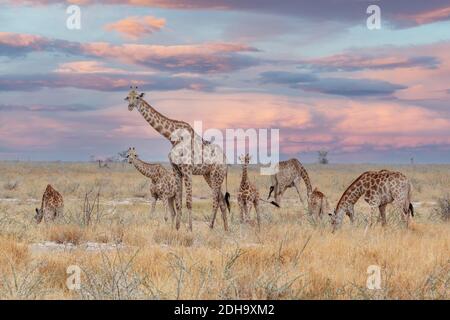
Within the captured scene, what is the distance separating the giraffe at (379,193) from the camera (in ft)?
49.7

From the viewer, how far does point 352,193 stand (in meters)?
15.4

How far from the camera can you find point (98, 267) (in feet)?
31.0

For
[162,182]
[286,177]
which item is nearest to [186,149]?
[162,182]

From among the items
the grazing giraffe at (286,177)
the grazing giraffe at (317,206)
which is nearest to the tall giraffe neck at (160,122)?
the grazing giraffe at (317,206)

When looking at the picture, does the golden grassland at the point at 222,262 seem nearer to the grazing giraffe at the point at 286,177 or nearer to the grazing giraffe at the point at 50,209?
the grazing giraffe at the point at 50,209

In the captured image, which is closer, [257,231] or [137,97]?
[257,231]

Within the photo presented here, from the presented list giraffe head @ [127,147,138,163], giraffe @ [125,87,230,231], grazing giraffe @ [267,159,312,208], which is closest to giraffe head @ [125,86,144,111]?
giraffe @ [125,87,230,231]

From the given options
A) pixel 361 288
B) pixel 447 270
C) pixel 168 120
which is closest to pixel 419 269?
pixel 447 270

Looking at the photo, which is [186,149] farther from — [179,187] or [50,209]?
[50,209]

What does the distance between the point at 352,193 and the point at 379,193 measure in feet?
2.04

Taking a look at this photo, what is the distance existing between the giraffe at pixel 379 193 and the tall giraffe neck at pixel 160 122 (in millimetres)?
3959

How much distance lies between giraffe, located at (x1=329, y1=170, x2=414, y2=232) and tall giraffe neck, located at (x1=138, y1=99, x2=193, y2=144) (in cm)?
396
